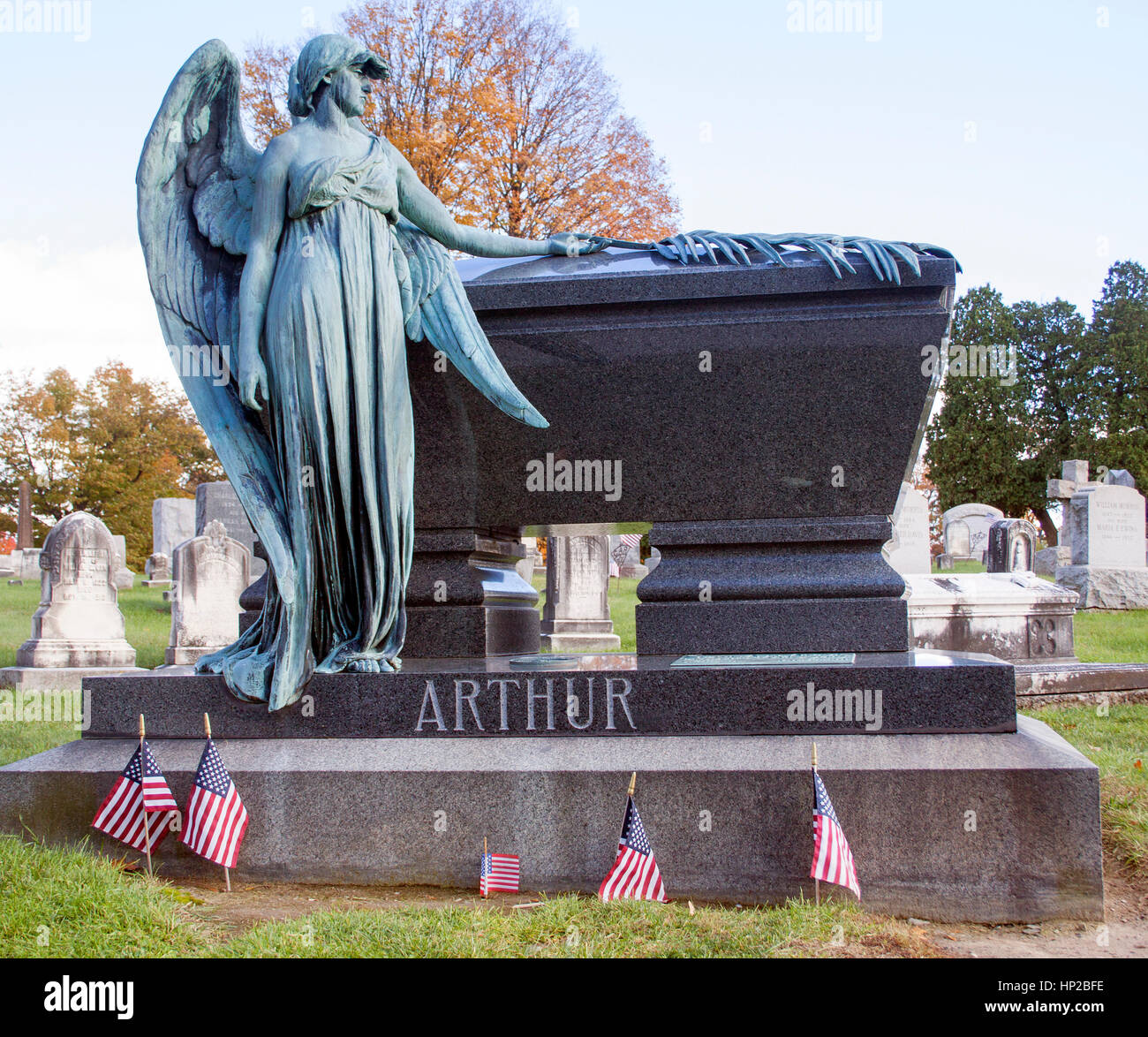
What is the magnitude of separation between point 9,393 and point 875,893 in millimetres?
46459

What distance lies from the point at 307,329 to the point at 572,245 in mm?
1449

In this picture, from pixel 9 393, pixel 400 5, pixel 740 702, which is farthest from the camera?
pixel 9 393

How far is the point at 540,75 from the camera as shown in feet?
74.9

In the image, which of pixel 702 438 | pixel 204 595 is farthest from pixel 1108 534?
pixel 702 438

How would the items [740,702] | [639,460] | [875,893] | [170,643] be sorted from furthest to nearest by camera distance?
[170,643] → [639,460] → [740,702] → [875,893]

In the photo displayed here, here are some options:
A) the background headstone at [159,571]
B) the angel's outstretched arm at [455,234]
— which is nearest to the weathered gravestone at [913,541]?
the angel's outstretched arm at [455,234]

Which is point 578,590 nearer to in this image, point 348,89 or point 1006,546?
point 1006,546

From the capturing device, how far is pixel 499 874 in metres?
3.78

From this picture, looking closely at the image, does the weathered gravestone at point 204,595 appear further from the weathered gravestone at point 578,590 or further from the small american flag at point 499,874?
the small american flag at point 499,874

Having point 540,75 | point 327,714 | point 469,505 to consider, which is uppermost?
point 540,75

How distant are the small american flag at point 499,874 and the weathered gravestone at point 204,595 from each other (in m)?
9.42
